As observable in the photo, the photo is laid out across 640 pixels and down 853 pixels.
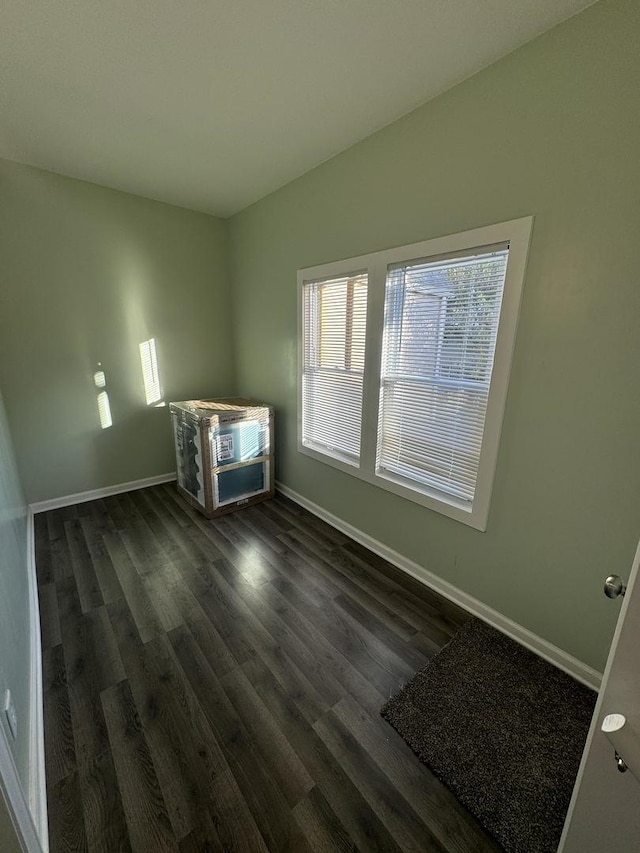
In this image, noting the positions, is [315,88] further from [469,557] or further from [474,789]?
[474,789]

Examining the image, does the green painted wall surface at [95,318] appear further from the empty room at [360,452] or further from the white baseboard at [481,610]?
the white baseboard at [481,610]

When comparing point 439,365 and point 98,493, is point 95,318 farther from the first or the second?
point 439,365

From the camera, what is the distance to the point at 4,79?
1558mm

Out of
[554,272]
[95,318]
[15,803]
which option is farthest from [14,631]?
[554,272]

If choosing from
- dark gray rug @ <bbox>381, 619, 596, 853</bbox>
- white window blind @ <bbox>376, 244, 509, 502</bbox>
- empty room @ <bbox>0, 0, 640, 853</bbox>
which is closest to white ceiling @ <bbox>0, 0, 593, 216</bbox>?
empty room @ <bbox>0, 0, 640, 853</bbox>

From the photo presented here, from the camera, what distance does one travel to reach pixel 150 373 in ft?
10.4

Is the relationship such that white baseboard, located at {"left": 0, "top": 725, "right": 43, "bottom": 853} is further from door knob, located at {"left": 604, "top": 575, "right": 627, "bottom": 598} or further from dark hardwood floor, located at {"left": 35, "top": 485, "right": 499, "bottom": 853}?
door knob, located at {"left": 604, "top": 575, "right": 627, "bottom": 598}

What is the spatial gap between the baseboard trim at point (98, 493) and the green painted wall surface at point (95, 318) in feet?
0.17

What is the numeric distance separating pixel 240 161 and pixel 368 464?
2.27 meters

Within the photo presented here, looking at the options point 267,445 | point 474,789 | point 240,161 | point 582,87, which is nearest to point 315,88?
point 240,161

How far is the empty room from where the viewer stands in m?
1.10

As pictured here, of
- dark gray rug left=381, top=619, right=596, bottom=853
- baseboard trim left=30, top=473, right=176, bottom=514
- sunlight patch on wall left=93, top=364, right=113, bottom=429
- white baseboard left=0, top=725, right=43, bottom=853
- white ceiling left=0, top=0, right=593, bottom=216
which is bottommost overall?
dark gray rug left=381, top=619, right=596, bottom=853

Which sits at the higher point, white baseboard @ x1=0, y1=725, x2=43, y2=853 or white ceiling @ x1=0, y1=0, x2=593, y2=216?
white ceiling @ x1=0, y1=0, x2=593, y2=216

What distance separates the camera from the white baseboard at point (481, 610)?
1528 mm
